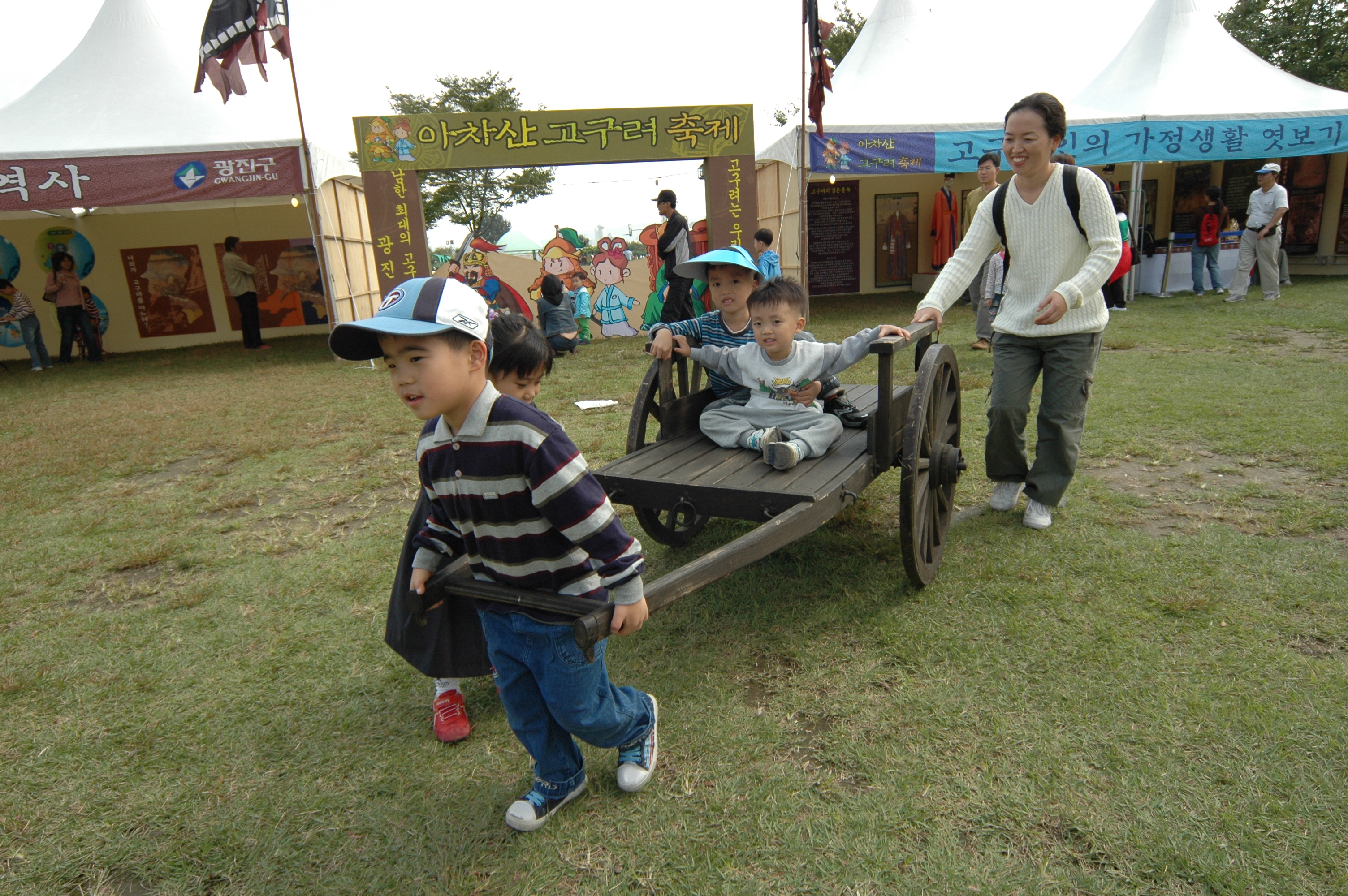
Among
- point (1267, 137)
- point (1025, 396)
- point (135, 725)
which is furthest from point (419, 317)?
point (1267, 137)

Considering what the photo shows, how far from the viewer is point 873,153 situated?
1120 centimetres

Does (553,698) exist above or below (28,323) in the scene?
below

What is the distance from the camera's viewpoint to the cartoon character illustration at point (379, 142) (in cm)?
977

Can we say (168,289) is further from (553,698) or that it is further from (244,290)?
(553,698)

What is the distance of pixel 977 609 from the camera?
9.40 ft

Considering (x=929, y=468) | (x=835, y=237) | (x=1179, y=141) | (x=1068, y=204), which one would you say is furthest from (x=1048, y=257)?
(x=835, y=237)

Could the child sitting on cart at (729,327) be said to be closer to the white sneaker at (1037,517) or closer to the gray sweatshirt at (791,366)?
the gray sweatshirt at (791,366)

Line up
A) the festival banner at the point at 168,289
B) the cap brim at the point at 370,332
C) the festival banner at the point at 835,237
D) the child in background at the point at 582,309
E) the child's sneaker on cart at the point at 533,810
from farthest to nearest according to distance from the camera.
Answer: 1. the festival banner at the point at 835,237
2. the festival banner at the point at 168,289
3. the child in background at the point at 582,309
4. the child's sneaker on cart at the point at 533,810
5. the cap brim at the point at 370,332

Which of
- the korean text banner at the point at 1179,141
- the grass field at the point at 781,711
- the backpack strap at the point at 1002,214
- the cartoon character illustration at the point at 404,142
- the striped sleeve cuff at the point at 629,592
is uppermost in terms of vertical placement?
the cartoon character illustration at the point at 404,142

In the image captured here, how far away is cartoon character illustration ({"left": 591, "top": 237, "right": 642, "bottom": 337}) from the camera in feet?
40.2

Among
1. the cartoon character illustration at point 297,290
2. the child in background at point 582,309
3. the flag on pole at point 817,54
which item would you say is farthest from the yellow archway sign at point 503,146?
the cartoon character illustration at point 297,290

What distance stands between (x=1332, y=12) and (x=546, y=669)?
35500 mm

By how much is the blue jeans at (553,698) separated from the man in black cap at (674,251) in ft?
23.9

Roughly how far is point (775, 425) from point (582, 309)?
30.7ft
